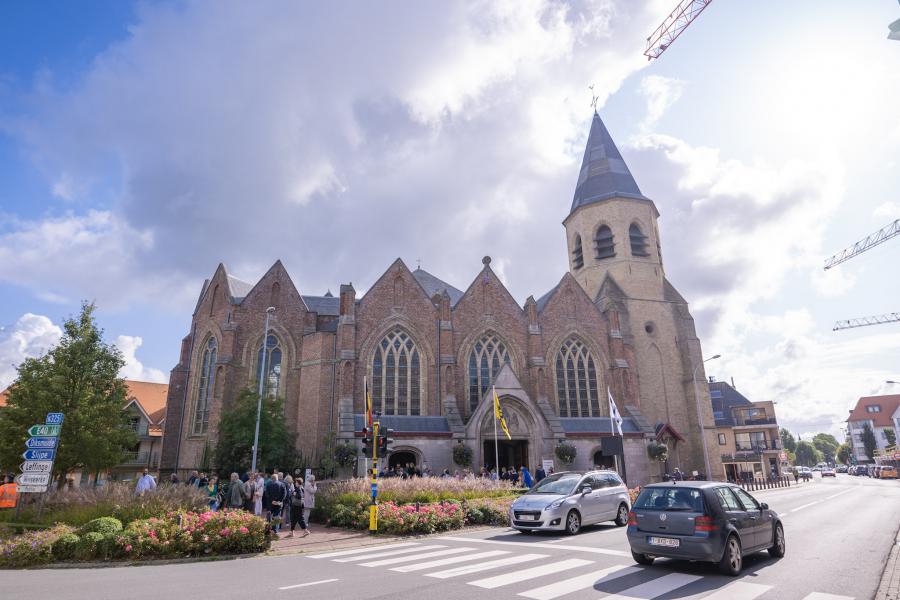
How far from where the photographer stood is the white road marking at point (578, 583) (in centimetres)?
741

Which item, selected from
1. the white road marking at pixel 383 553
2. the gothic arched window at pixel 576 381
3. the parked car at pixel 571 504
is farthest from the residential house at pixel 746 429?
the white road marking at pixel 383 553

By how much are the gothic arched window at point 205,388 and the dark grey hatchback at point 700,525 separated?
2572 centimetres

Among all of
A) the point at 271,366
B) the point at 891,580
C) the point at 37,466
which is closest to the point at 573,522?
the point at 891,580

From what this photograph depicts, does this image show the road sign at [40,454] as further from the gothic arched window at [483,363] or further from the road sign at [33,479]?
the gothic arched window at [483,363]

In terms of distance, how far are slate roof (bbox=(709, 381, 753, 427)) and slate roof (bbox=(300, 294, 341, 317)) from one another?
160 feet

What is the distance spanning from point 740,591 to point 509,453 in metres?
23.4

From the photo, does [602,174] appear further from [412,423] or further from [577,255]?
[412,423]

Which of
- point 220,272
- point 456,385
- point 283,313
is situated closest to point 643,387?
point 456,385

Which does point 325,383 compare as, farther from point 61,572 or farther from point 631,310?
point 631,310

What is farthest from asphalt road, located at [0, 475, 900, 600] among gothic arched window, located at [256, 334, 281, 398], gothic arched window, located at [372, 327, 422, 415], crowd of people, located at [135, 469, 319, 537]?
gothic arched window, located at [256, 334, 281, 398]

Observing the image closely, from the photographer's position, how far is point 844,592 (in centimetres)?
746

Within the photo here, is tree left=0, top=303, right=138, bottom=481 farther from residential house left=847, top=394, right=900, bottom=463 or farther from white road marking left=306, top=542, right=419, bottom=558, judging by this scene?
residential house left=847, top=394, right=900, bottom=463

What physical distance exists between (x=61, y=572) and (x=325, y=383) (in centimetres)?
1835

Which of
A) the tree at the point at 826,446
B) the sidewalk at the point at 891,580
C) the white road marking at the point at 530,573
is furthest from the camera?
the tree at the point at 826,446
